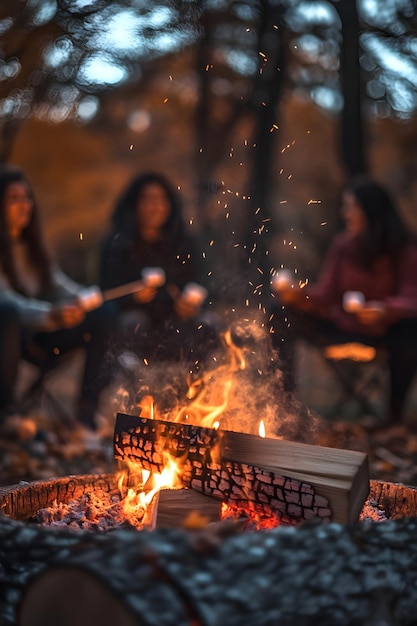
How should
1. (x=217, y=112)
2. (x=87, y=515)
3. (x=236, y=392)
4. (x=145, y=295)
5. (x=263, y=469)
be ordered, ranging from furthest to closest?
(x=217, y=112) < (x=145, y=295) < (x=236, y=392) < (x=87, y=515) < (x=263, y=469)

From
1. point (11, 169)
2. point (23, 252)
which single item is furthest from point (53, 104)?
point (23, 252)

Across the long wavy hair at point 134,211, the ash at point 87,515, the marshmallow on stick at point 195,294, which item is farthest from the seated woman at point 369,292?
the ash at point 87,515

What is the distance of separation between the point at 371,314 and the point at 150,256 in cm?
157

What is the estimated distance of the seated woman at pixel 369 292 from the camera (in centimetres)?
464

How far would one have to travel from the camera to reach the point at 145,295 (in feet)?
15.6

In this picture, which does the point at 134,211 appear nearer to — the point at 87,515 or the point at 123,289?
the point at 123,289

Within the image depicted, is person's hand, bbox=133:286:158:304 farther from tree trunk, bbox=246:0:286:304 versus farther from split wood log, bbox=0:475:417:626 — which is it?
split wood log, bbox=0:475:417:626

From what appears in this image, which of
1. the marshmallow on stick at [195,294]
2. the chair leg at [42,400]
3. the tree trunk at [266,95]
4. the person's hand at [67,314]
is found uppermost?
the tree trunk at [266,95]

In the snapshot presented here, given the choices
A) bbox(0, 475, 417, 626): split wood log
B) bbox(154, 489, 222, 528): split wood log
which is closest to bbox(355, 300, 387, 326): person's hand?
bbox(154, 489, 222, 528): split wood log

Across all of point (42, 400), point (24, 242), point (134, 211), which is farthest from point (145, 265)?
point (42, 400)

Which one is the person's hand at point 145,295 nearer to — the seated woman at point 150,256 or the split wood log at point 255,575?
the seated woman at point 150,256

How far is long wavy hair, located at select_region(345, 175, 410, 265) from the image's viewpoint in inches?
196

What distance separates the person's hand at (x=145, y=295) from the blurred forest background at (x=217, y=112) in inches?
16.8

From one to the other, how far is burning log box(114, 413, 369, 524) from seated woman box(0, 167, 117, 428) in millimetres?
2388
